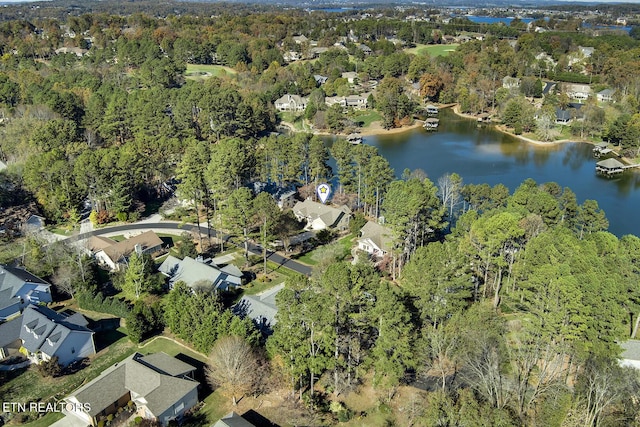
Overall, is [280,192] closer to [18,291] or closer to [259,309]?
[259,309]

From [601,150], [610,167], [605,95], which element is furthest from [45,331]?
[605,95]

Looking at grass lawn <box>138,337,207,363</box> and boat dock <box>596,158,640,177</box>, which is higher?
grass lawn <box>138,337,207,363</box>

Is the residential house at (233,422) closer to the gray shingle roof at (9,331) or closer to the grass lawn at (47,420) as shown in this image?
the grass lawn at (47,420)

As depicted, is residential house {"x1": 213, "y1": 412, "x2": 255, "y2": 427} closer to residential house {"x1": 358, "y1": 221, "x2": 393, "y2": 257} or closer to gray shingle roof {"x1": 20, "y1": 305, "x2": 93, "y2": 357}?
gray shingle roof {"x1": 20, "y1": 305, "x2": 93, "y2": 357}

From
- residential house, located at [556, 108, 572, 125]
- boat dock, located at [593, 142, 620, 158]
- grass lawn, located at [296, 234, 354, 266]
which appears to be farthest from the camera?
residential house, located at [556, 108, 572, 125]

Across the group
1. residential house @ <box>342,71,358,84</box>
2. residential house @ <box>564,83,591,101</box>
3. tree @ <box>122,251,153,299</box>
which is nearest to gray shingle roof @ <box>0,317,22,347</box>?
tree @ <box>122,251,153,299</box>

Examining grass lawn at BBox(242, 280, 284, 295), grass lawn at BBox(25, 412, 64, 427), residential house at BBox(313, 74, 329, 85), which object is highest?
residential house at BBox(313, 74, 329, 85)
